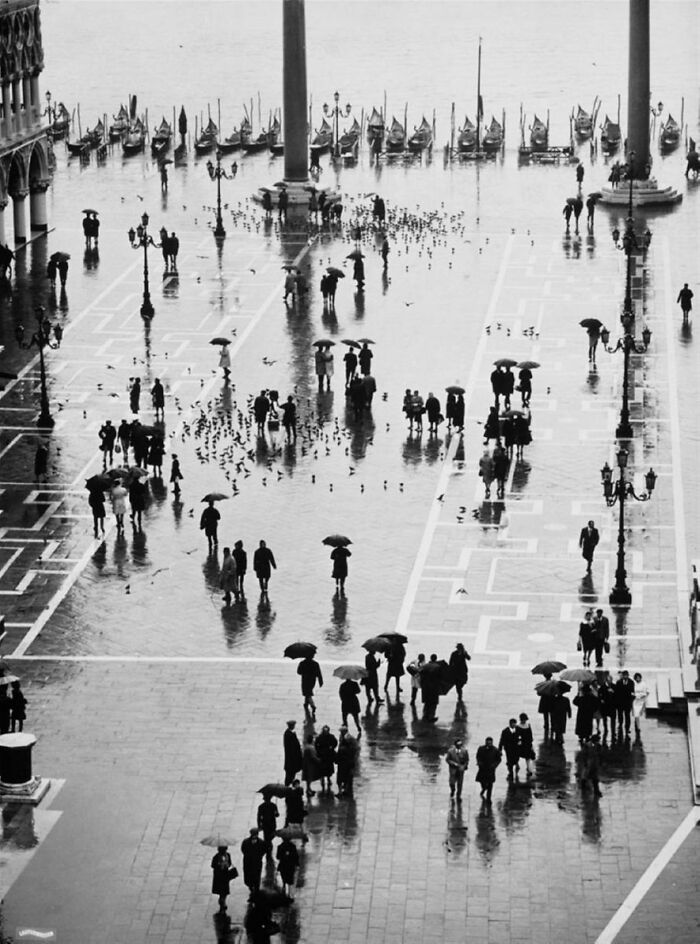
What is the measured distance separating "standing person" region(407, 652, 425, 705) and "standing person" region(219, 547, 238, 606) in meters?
7.54

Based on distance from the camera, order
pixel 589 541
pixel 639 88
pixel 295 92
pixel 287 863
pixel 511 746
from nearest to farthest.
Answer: pixel 287 863 → pixel 511 746 → pixel 589 541 → pixel 295 92 → pixel 639 88

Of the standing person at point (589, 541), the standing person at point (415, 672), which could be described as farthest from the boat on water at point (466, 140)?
the standing person at point (415, 672)

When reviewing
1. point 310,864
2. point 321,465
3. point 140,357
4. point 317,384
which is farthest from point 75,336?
point 310,864

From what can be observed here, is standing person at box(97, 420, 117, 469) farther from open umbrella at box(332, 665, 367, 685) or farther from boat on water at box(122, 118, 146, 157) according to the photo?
boat on water at box(122, 118, 146, 157)

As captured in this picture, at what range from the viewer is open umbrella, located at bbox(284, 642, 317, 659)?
195 ft

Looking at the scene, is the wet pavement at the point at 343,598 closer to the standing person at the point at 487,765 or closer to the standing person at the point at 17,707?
the standing person at the point at 17,707

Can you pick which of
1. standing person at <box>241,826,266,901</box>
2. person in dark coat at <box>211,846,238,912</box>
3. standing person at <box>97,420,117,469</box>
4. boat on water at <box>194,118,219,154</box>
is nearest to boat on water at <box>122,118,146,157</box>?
boat on water at <box>194,118,219,154</box>

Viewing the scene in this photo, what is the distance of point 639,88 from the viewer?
390 feet

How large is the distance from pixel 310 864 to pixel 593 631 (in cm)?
1228

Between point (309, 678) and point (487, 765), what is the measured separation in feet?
20.8

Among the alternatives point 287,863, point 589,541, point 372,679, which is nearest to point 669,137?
point 589,541

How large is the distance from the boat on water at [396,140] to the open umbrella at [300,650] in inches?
3274

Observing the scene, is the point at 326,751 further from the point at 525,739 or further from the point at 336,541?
the point at 336,541

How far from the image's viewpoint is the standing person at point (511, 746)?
5538cm
